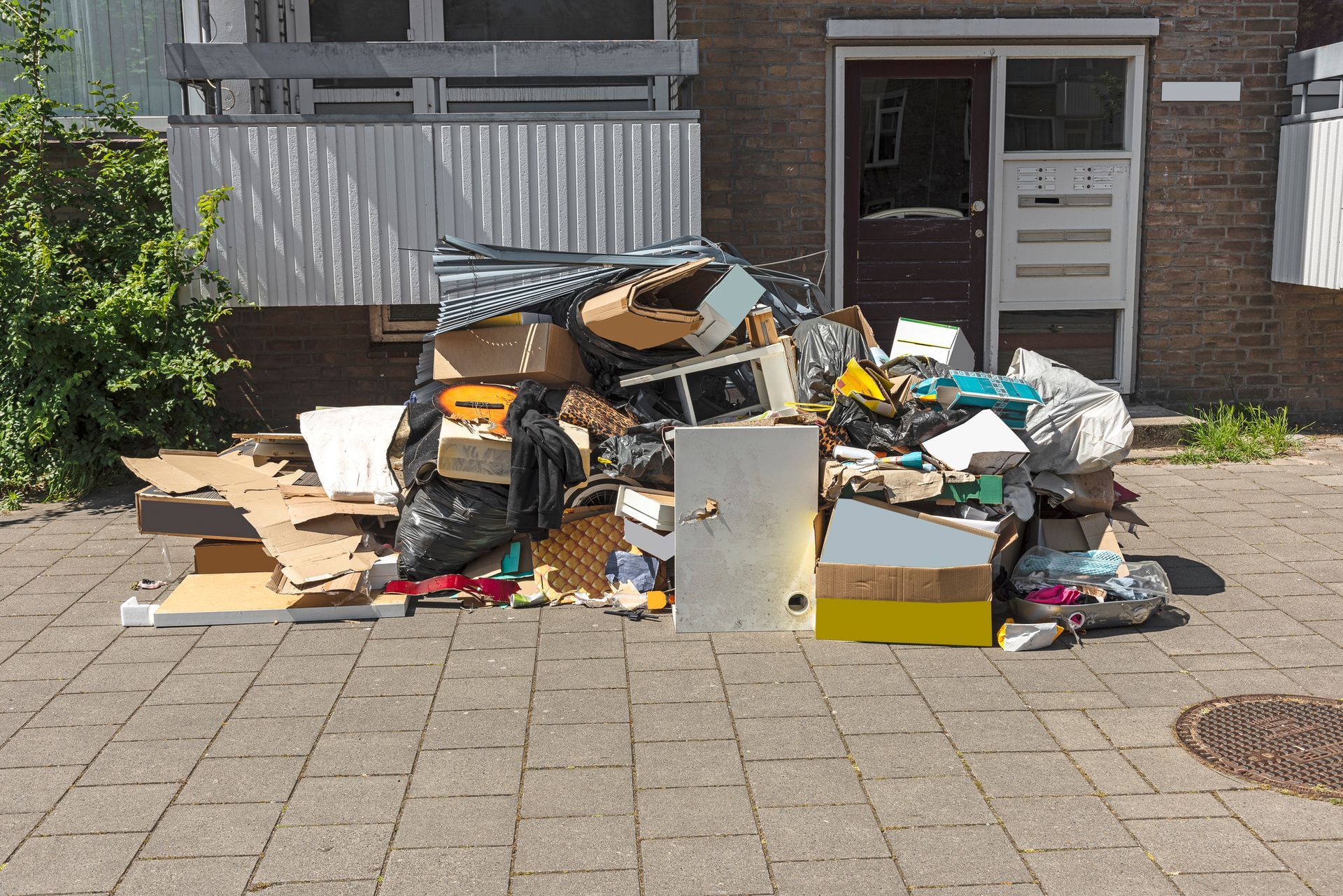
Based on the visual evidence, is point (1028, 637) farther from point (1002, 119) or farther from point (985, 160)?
point (1002, 119)

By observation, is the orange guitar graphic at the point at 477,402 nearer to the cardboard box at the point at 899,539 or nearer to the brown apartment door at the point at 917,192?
the cardboard box at the point at 899,539

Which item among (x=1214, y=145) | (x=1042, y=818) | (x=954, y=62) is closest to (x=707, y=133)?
(x=954, y=62)

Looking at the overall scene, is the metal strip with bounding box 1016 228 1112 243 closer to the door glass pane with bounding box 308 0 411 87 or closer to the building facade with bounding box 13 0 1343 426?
the building facade with bounding box 13 0 1343 426

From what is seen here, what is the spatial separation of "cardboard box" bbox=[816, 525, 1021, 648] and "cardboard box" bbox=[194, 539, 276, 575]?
9.15 feet

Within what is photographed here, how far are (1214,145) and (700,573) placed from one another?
6087 mm

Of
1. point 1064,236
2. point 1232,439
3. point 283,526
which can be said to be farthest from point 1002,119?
point 283,526

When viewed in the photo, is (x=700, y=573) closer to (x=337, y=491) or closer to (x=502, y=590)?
(x=502, y=590)

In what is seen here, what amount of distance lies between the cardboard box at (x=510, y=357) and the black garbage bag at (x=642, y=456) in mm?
563

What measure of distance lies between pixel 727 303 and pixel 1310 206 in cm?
515

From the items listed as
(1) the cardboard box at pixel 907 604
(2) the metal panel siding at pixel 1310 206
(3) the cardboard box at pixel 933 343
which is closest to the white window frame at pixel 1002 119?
(2) the metal panel siding at pixel 1310 206

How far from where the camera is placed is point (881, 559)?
4.89 metres

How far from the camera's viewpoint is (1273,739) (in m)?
4.04

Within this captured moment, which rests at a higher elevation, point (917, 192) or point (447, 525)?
point (917, 192)

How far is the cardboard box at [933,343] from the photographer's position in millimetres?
6262
